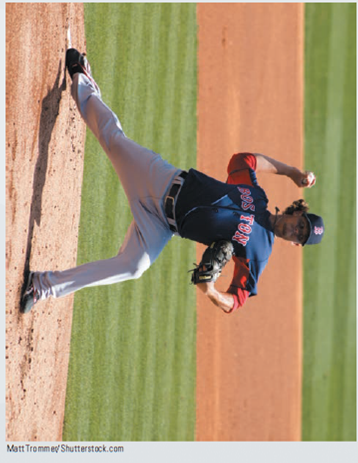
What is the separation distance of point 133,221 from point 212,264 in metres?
0.69

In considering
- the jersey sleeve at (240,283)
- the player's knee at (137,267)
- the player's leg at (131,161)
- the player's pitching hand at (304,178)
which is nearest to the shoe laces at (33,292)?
the player's knee at (137,267)

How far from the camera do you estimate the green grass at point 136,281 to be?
514 cm

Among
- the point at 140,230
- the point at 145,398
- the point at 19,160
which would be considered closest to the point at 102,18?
the point at 19,160

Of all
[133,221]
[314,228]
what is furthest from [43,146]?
[314,228]

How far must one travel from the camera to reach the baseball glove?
11.5 ft

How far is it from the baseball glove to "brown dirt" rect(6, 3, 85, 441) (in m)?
1.11

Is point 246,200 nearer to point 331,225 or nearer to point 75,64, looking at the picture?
point 75,64

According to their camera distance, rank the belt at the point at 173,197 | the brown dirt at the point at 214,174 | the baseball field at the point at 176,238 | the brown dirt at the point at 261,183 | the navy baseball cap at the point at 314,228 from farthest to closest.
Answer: the brown dirt at the point at 261,183 < the baseball field at the point at 176,238 < the brown dirt at the point at 214,174 < the belt at the point at 173,197 < the navy baseball cap at the point at 314,228

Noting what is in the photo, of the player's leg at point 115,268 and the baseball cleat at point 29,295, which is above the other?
the player's leg at point 115,268

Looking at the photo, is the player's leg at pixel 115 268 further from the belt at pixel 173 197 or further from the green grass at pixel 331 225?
the green grass at pixel 331 225

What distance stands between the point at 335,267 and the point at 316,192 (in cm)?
118

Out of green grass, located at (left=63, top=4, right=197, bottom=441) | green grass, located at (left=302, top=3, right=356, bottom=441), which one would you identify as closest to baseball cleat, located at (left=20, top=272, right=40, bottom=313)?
green grass, located at (left=63, top=4, right=197, bottom=441)

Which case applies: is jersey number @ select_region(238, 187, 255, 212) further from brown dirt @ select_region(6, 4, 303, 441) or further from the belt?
brown dirt @ select_region(6, 4, 303, 441)

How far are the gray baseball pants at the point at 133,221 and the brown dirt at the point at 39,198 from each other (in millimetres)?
306
